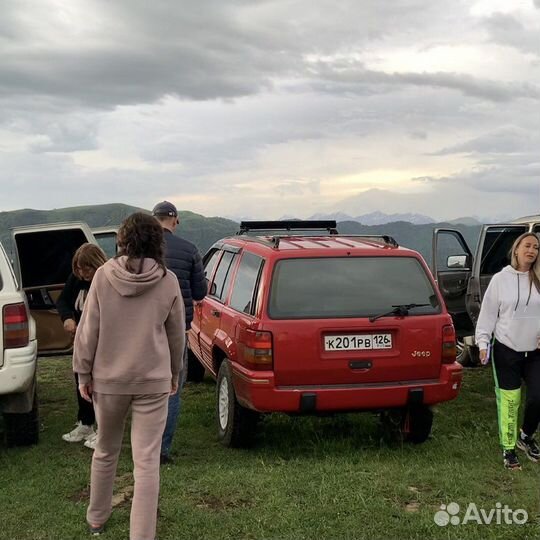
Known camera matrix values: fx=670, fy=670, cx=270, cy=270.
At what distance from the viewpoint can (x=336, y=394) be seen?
17.3 feet

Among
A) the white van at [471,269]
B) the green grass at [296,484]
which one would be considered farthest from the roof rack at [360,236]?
the white van at [471,269]

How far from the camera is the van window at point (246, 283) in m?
5.71

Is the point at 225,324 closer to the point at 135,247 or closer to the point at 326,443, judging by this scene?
the point at 326,443

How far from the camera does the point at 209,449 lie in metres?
5.84

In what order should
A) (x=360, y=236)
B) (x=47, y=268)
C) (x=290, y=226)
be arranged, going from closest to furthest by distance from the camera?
(x=360, y=236) < (x=290, y=226) < (x=47, y=268)

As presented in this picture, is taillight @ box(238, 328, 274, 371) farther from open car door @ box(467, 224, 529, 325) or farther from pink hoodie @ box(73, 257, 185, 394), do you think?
open car door @ box(467, 224, 529, 325)

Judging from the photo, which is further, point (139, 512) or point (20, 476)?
point (20, 476)

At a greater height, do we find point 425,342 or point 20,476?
point 425,342

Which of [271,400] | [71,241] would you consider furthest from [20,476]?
[71,241]

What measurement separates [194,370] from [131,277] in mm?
5373

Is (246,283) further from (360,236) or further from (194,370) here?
(194,370)

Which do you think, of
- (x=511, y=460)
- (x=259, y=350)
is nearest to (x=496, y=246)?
(x=511, y=460)

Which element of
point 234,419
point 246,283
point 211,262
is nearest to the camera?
point 234,419

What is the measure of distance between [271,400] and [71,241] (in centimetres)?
424
